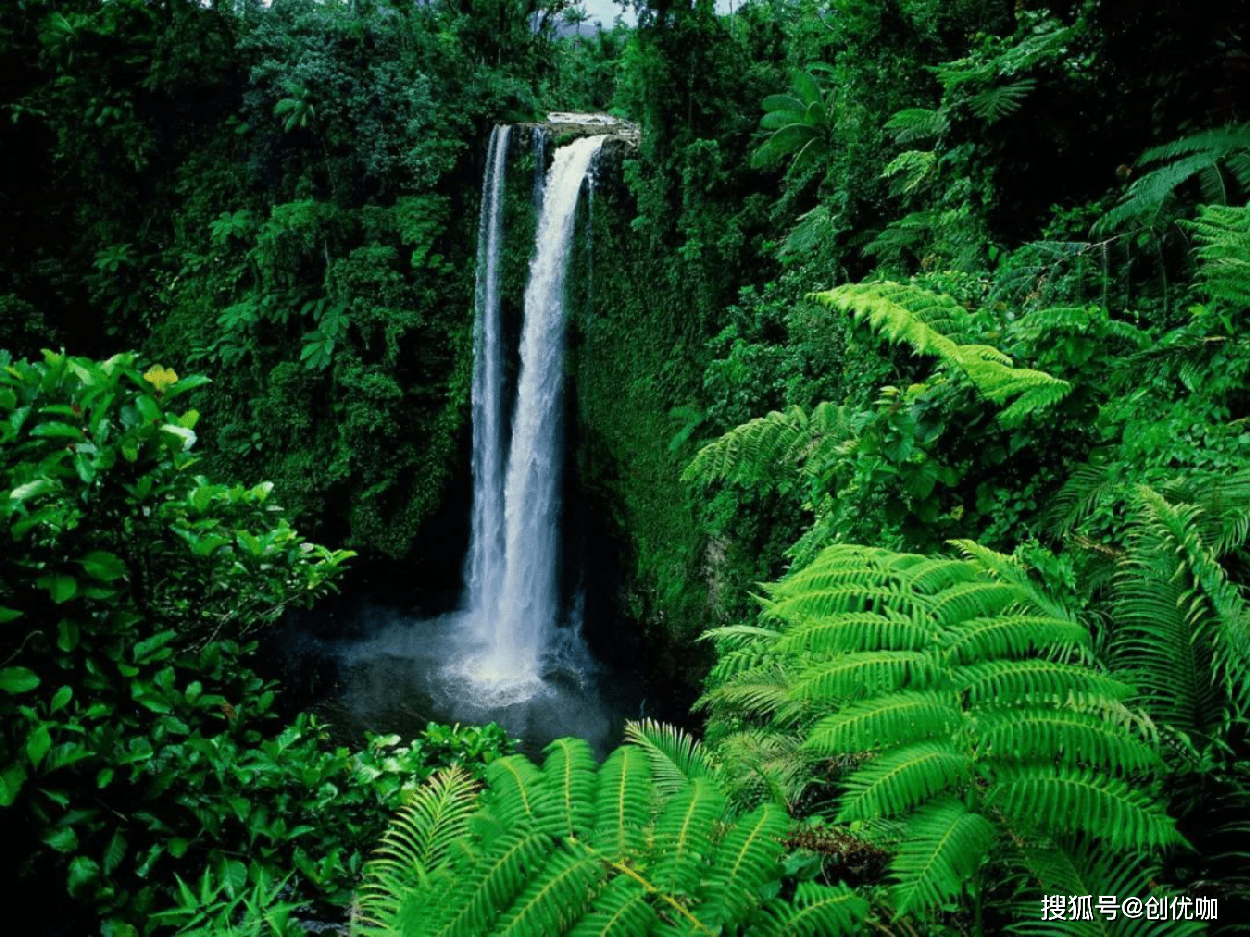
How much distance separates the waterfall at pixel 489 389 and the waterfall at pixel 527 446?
0.05 ft

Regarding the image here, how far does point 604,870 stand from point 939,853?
68cm

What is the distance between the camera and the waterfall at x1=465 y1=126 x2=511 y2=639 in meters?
11.3

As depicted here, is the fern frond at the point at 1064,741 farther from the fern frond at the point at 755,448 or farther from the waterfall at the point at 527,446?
the waterfall at the point at 527,446

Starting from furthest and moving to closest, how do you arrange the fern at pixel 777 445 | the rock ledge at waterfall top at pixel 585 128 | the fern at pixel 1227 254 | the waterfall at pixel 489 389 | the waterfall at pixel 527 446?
the waterfall at pixel 489 389
the rock ledge at waterfall top at pixel 585 128
the waterfall at pixel 527 446
the fern at pixel 777 445
the fern at pixel 1227 254

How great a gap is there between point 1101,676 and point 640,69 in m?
9.77

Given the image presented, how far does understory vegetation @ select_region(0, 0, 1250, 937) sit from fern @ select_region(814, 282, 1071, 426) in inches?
1.0

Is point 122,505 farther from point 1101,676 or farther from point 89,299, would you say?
point 89,299

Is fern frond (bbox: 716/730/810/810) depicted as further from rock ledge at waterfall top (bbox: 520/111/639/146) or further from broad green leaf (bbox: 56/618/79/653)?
rock ledge at waterfall top (bbox: 520/111/639/146)

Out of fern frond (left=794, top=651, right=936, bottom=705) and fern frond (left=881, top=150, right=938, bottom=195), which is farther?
fern frond (left=881, top=150, right=938, bottom=195)

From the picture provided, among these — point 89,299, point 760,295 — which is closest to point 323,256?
point 89,299

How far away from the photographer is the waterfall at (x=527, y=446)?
10969 mm

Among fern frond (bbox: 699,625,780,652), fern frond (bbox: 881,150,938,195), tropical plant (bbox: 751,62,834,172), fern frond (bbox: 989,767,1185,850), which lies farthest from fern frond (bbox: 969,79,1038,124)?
fern frond (bbox: 989,767,1185,850)

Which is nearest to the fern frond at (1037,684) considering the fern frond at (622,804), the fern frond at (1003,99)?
the fern frond at (622,804)

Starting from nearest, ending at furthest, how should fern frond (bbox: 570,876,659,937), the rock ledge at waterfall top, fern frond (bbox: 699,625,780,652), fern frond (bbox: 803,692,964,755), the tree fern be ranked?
fern frond (bbox: 570,876,659,937), fern frond (bbox: 803,692,964,755), the tree fern, fern frond (bbox: 699,625,780,652), the rock ledge at waterfall top
